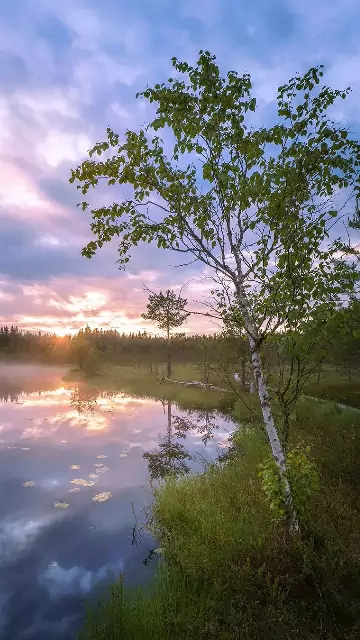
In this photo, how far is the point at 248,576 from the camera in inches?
258

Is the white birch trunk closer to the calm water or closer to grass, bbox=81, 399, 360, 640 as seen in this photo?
grass, bbox=81, 399, 360, 640

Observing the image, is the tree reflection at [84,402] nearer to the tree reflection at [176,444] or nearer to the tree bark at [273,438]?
the tree reflection at [176,444]

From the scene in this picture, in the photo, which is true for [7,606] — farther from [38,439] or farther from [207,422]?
[207,422]

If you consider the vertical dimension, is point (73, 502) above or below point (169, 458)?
below

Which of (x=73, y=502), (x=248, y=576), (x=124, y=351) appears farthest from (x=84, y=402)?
(x=124, y=351)

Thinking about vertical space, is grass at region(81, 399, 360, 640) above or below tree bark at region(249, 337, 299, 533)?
below

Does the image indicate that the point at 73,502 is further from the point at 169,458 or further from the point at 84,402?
the point at 84,402

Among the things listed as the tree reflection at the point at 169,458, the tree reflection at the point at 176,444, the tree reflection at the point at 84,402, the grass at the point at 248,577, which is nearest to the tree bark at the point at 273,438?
the grass at the point at 248,577

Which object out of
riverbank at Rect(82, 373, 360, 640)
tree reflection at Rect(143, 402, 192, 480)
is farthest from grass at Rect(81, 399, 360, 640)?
tree reflection at Rect(143, 402, 192, 480)

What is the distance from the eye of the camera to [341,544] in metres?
6.78

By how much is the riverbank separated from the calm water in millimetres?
1187

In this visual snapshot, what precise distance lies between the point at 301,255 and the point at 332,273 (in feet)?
2.10

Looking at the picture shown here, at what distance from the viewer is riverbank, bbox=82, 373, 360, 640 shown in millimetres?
5625

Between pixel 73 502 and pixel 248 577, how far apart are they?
790 cm
